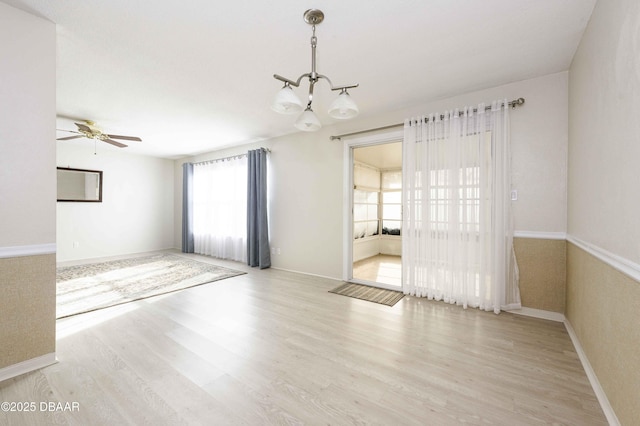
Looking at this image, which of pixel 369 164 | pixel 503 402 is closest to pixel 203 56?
pixel 503 402

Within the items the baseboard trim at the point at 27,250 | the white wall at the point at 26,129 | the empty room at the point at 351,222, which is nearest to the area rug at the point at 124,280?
the empty room at the point at 351,222

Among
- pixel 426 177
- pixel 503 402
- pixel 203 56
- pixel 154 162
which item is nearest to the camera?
pixel 503 402

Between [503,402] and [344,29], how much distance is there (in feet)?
8.86

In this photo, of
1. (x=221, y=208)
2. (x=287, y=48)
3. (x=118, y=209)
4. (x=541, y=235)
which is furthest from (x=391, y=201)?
(x=118, y=209)

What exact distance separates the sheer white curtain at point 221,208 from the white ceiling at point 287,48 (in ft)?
7.65

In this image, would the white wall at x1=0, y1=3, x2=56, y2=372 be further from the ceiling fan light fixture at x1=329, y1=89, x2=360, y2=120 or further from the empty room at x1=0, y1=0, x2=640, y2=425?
the ceiling fan light fixture at x1=329, y1=89, x2=360, y2=120

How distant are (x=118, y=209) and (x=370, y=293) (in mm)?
6298

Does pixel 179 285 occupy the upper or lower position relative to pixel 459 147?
lower

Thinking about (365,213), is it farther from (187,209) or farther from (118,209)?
(118,209)

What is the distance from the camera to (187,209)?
6629 millimetres

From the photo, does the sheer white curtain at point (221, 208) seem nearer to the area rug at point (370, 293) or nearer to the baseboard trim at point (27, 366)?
the area rug at point (370, 293)

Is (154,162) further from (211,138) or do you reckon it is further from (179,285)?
(179,285)

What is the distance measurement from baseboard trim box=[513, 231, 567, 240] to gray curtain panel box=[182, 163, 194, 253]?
6.55 m

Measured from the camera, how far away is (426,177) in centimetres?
329
